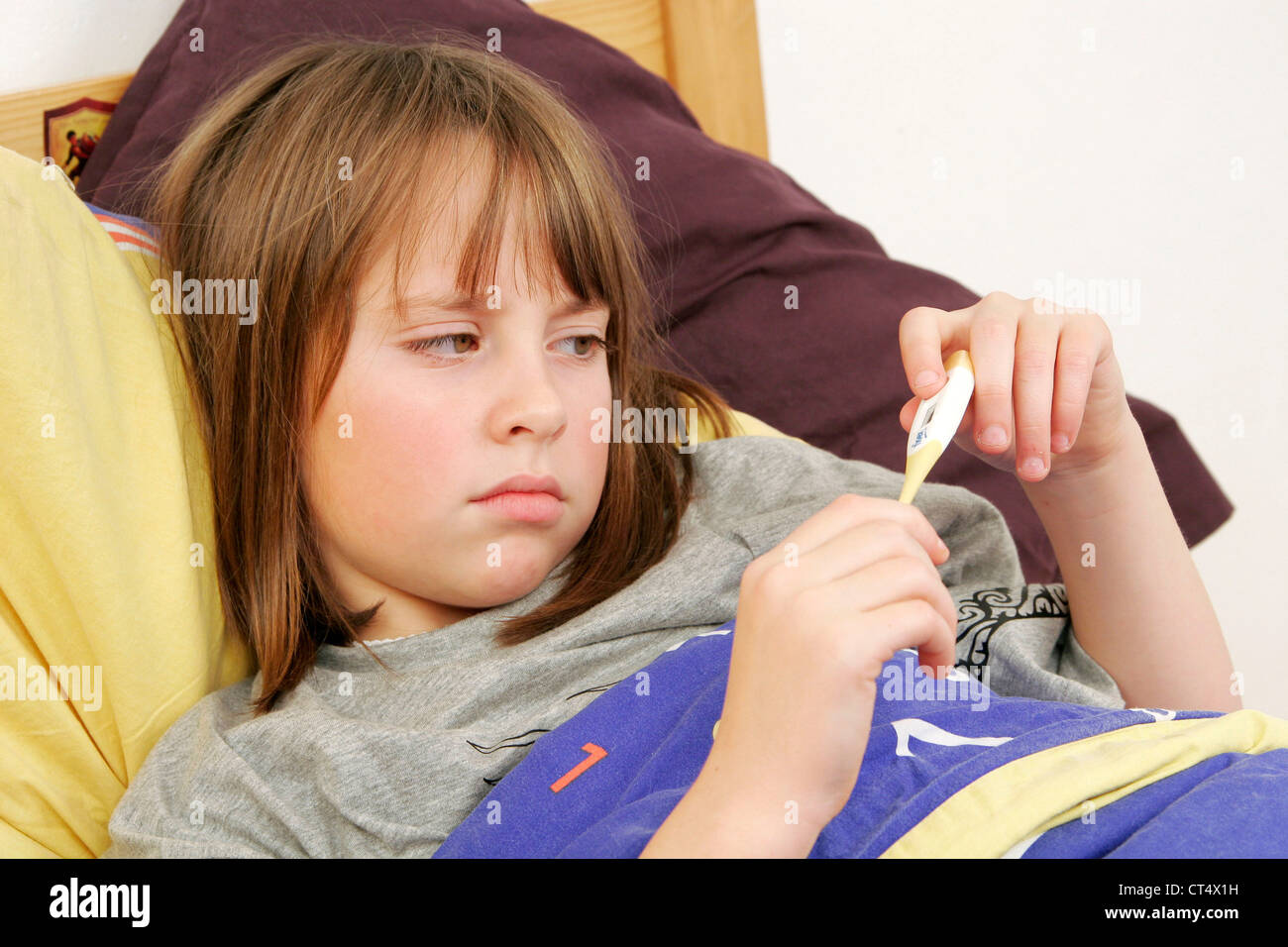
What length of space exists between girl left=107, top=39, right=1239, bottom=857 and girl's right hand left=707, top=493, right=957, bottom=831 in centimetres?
14

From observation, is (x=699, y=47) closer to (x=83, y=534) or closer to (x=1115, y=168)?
(x=1115, y=168)

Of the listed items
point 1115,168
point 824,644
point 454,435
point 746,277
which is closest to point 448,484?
point 454,435

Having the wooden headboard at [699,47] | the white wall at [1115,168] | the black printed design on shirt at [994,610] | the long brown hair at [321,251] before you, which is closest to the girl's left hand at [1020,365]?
the black printed design on shirt at [994,610]

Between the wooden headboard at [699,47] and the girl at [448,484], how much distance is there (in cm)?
55

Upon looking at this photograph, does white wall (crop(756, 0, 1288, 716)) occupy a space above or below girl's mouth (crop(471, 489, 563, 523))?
above

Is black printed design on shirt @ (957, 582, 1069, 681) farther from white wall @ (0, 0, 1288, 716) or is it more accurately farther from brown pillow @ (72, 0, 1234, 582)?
white wall @ (0, 0, 1288, 716)

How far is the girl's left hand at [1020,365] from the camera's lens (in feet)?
2.12

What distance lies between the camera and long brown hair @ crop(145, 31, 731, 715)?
0.75 m

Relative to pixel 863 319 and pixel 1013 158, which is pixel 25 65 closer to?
pixel 863 319

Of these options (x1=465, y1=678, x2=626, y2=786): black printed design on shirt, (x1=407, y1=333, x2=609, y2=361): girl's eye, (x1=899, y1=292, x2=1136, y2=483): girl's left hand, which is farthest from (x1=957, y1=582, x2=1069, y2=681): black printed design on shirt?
(x1=407, y1=333, x2=609, y2=361): girl's eye

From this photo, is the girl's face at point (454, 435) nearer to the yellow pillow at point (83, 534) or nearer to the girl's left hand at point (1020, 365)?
the yellow pillow at point (83, 534)

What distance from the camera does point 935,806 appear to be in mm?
559

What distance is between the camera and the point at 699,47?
1429 mm
